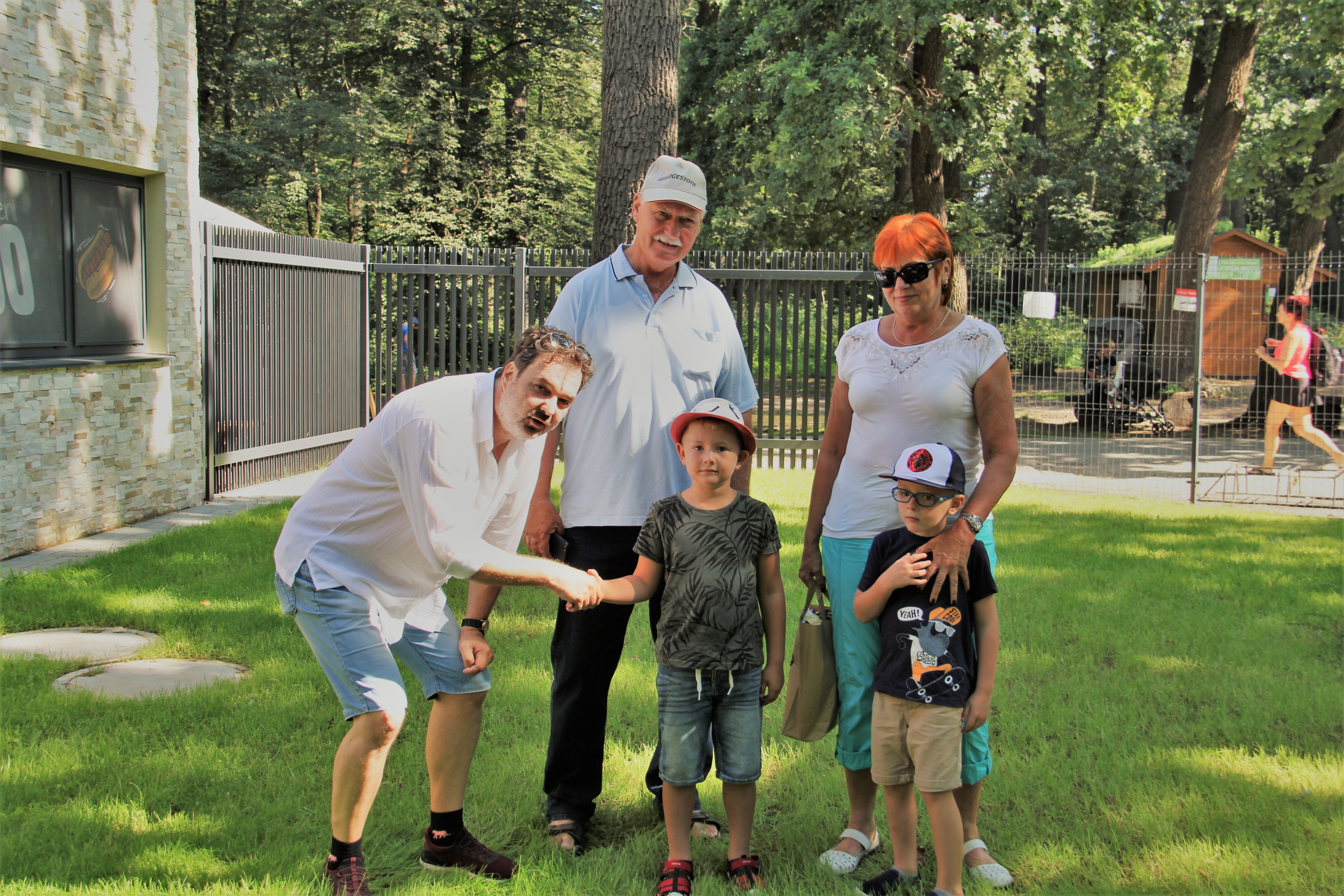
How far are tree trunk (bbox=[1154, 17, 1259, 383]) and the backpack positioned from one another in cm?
277

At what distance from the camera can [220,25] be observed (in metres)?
26.6

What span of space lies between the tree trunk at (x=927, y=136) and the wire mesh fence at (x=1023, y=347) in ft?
8.71

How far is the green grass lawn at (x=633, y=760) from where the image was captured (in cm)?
A: 327

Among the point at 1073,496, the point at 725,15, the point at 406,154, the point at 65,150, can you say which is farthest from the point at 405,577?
the point at 406,154

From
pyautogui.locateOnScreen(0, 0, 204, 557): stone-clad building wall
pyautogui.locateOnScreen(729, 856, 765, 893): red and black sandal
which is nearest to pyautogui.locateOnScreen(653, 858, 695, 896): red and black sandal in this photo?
pyautogui.locateOnScreen(729, 856, 765, 893): red and black sandal

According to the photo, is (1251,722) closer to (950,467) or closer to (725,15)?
(950,467)

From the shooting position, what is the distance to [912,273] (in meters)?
3.10

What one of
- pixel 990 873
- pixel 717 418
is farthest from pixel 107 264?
pixel 990 873

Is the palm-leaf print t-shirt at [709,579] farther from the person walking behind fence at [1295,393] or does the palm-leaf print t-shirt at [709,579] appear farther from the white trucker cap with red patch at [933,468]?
the person walking behind fence at [1295,393]

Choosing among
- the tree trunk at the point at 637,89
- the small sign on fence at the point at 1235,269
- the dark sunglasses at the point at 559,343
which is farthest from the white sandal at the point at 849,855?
the small sign on fence at the point at 1235,269

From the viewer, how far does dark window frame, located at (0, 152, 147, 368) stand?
290 inches

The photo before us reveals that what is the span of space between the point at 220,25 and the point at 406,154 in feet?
21.4

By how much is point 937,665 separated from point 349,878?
183cm

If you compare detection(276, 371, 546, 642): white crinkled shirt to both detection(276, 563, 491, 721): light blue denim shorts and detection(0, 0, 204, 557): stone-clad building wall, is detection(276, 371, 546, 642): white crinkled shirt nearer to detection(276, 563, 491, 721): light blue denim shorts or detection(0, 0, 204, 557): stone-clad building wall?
detection(276, 563, 491, 721): light blue denim shorts
